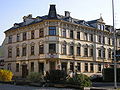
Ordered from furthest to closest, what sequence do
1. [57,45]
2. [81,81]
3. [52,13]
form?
1. [52,13]
2. [57,45]
3. [81,81]

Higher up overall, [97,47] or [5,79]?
[97,47]

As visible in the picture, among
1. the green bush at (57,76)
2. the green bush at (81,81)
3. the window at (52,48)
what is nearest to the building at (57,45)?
the window at (52,48)

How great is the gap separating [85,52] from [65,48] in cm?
648

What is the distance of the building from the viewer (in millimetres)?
43000

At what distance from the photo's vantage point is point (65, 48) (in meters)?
44.4

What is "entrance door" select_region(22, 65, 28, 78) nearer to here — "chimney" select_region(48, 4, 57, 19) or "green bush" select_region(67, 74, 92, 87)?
"chimney" select_region(48, 4, 57, 19)

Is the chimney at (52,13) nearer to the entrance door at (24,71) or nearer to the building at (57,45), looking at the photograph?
the building at (57,45)

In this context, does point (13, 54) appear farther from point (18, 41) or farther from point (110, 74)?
point (110, 74)

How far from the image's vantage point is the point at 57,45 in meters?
42.7

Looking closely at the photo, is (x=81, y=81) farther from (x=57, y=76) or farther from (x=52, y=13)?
(x=52, y=13)

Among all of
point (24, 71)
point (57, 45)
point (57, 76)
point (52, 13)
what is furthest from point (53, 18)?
point (57, 76)

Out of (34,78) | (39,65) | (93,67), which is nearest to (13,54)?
(39,65)

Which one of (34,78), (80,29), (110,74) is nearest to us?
(34,78)

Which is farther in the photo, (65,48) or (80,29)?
(80,29)
